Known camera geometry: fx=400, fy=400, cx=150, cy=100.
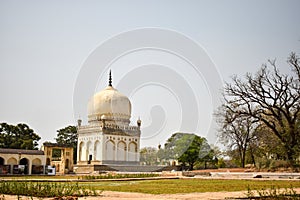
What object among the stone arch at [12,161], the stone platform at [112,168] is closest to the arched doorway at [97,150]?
the stone platform at [112,168]

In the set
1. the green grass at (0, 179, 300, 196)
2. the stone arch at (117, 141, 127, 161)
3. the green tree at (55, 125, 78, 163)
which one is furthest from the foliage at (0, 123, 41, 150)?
the green grass at (0, 179, 300, 196)

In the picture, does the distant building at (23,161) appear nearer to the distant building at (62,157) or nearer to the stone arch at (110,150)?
the distant building at (62,157)

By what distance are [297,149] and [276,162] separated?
2.28 meters

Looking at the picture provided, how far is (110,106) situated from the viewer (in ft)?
184

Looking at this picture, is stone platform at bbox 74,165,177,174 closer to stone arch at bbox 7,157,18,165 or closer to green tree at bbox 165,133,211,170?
green tree at bbox 165,133,211,170

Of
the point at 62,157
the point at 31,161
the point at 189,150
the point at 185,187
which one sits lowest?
the point at 185,187

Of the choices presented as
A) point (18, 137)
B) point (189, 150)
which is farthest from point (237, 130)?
point (18, 137)

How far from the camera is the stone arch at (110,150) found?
5319 cm

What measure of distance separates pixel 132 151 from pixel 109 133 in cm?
448

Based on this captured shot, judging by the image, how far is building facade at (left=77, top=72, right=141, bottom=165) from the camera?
2101 inches

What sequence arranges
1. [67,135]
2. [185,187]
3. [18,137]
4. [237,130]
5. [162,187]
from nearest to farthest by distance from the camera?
[185,187], [162,187], [237,130], [18,137], [67,135]

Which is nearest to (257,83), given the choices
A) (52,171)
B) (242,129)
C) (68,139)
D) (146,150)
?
(242,129)

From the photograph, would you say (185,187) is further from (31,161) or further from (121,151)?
(121,151)

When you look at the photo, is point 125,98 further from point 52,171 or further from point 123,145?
point 52,171
